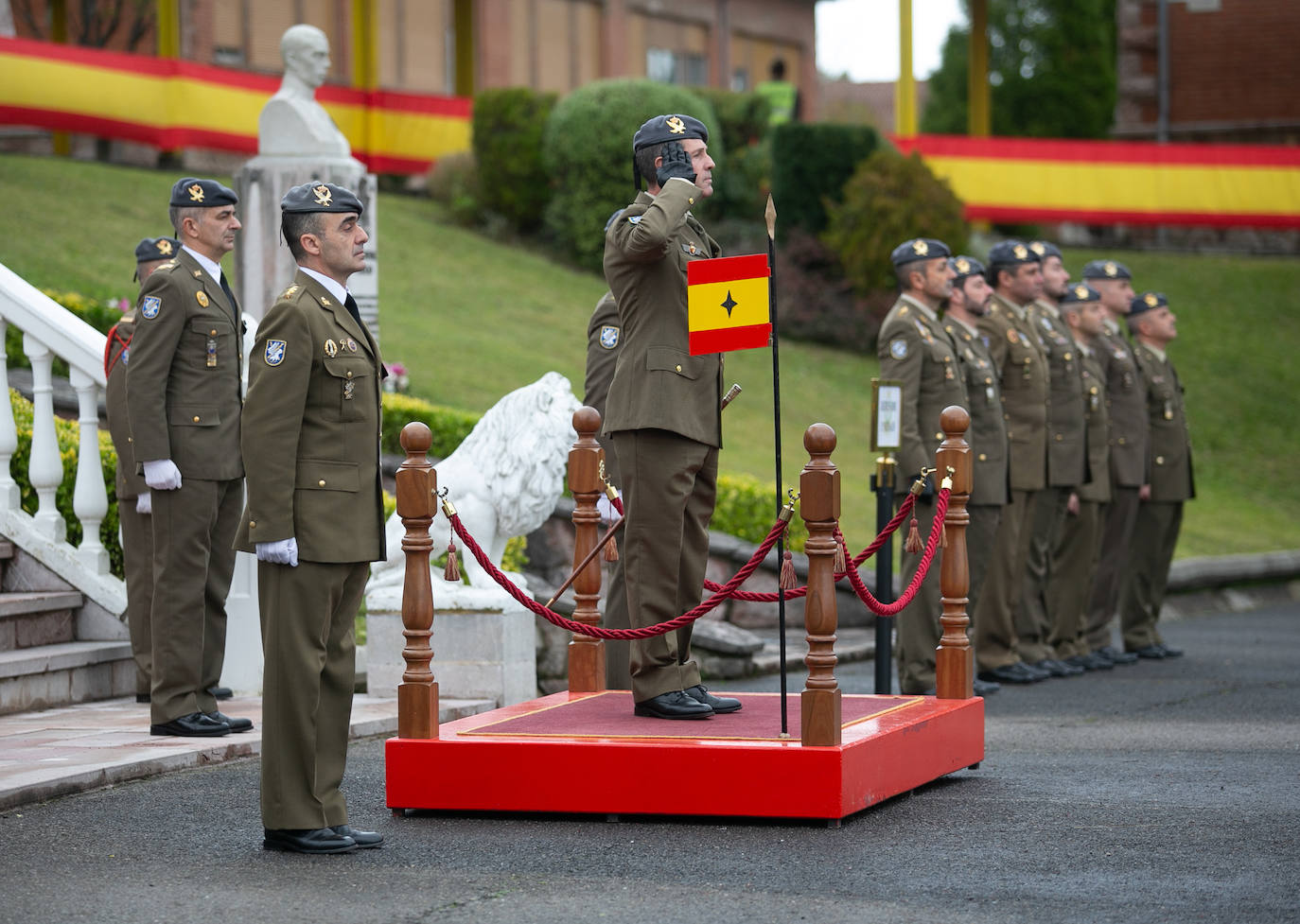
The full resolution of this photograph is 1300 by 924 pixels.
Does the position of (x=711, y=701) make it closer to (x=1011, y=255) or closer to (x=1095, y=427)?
(x=1011, y=255)

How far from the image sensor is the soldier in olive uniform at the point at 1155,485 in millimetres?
11766

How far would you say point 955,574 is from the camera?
7.14 meters

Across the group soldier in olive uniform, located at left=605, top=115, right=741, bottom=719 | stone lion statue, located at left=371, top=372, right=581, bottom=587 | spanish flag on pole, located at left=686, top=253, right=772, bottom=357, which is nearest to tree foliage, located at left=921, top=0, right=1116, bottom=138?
stone lion statue, located at left=371, top=372, right=581, bottom=587

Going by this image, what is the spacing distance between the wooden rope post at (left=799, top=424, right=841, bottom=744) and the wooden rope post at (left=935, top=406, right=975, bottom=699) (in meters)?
1.30

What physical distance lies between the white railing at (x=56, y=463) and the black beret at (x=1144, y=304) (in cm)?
645

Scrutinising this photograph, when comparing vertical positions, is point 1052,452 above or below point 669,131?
below

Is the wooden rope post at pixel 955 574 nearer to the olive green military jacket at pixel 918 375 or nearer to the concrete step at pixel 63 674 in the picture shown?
the olive green military jacket at pixel 918 375

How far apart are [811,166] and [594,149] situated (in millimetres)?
2463

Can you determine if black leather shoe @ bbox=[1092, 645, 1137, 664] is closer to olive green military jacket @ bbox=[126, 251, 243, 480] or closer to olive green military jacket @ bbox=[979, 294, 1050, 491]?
olive green military jacket @ bbox=[979, 294, 1050, 491]

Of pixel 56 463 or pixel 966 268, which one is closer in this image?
pixel 56 463

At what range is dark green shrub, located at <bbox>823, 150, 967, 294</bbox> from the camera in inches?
809

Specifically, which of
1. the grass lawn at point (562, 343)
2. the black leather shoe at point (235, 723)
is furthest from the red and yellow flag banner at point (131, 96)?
the black leather shoe at point (235, 723)

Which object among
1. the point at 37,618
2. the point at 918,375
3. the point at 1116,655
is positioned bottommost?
the point at 1116,655

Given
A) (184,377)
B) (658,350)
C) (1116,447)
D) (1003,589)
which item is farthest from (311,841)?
(1116,447)
